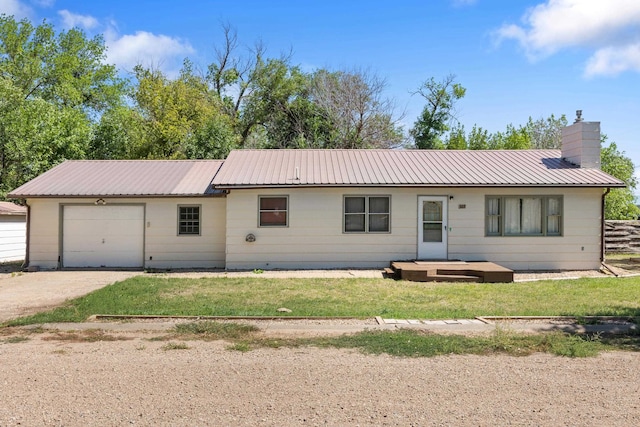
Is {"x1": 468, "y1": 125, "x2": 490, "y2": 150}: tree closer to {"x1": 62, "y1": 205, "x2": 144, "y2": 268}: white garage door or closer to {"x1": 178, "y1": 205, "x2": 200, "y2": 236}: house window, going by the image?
{"x1": 178, "y1": 205, "x2": 200, "y2": 236}: house window

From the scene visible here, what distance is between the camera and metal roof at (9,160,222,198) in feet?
49.7

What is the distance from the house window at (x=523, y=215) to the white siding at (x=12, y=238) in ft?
54.6

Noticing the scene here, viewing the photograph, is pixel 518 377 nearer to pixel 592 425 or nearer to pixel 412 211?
pixel 592 425

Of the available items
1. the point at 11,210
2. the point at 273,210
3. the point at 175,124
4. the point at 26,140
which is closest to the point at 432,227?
the point at 273,210

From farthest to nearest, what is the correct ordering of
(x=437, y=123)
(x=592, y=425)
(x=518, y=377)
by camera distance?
(x=437, y=123)
(x=518, y=377)
(x=592, y=425)

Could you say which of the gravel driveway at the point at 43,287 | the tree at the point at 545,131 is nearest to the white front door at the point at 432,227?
the gravel driveway at the point at 43,287

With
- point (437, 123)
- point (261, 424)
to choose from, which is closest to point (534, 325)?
point (261, 424)

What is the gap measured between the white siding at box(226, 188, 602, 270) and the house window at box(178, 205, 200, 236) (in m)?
1.37

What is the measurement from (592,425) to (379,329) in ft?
11.4

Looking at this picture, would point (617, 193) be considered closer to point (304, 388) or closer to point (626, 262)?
point (626, 262)

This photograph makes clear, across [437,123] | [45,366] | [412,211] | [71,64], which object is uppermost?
[71,64]

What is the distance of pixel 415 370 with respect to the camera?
528cm

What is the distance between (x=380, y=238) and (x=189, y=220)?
5.94 metres

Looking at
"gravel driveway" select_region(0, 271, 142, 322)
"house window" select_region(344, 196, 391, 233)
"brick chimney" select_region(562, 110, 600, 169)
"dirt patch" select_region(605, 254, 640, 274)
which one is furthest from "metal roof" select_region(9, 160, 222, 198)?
"dirt patch" select_region(605, 254, 640, 274)
